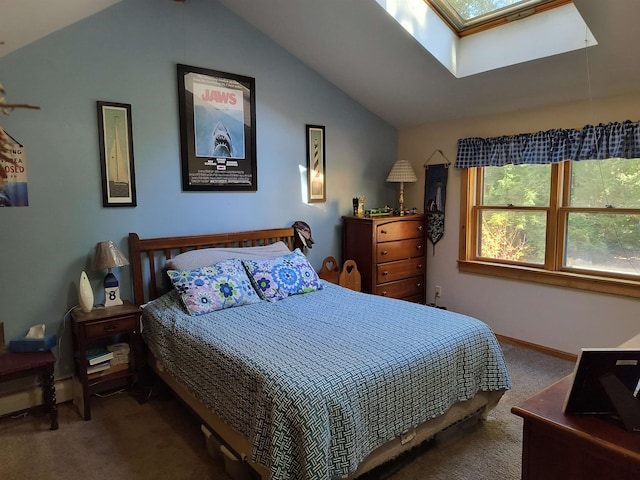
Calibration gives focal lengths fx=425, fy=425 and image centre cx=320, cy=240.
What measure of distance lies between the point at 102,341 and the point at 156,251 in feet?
2.36

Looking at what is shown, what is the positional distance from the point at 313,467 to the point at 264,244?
89.4 inches

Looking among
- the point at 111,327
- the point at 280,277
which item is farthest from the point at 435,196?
the point at 111,327

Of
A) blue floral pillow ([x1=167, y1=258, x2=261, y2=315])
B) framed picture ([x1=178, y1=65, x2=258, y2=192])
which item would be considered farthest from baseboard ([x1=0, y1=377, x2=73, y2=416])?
framed picture ([x1=178, y1=65, x2=258, y2=192])

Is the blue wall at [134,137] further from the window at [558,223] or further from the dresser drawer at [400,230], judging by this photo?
the window at [558,223]

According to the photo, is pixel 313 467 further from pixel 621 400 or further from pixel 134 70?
pixel 134 70

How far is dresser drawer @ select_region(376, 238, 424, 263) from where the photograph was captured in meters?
4.00

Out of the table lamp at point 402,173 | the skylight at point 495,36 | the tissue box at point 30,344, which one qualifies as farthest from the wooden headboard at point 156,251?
the skylight at point 495,36

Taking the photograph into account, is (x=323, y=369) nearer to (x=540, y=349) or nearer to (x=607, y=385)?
(x=607, y=385)

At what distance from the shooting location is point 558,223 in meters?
3.44

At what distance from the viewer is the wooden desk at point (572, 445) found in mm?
1116

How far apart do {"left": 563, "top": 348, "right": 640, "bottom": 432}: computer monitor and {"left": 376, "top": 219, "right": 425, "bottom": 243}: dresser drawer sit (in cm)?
277

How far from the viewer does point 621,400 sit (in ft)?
3.88

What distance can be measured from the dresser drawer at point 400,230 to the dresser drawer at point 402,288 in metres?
0.44

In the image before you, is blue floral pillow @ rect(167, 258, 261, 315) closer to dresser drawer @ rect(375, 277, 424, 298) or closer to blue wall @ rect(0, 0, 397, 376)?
blue wall @ rect(0, 0, 397, 376)
